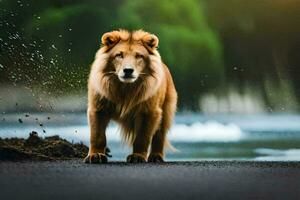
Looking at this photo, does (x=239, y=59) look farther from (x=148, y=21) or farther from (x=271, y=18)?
(x=148, y=21)

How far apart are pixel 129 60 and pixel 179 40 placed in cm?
114

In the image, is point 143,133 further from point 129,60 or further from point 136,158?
point 129,60

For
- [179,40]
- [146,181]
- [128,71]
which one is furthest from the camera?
[179,40]

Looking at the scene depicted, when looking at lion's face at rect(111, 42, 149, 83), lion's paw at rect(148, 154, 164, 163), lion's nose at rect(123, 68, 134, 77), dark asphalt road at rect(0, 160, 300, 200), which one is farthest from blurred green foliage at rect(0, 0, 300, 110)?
dark asphalt road at rect(0, 160, 300, 200)

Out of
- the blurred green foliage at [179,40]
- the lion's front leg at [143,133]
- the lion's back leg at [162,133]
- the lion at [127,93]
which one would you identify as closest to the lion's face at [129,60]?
the lion at [127,93]

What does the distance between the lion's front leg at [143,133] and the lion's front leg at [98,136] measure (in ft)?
0.70

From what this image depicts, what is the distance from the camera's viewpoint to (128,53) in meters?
3.97

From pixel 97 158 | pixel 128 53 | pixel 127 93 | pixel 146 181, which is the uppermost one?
pixel 128 53

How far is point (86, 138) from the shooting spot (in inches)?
187

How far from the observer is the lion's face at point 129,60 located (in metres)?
3.91

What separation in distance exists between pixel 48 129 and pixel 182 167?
1.39 metres

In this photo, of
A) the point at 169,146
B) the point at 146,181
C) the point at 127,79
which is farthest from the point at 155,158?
the point at 146,181

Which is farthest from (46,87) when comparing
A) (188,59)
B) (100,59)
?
(188,59)

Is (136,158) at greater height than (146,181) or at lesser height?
greater
